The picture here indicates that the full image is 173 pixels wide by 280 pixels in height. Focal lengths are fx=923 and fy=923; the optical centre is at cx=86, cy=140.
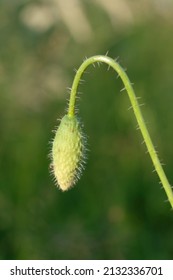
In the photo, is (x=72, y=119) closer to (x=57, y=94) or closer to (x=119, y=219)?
(x=119, y=219)

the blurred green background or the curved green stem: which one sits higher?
the blurred green background

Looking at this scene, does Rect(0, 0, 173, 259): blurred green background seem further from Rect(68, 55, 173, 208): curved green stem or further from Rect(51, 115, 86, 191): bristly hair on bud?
Rect(68, 55, 173, 208): curved green stem

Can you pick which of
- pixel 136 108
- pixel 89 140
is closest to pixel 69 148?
pixel 136 108

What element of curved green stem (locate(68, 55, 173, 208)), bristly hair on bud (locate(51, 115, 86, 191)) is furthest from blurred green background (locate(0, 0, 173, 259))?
curved green stem (locate(68, 55, 173, 208))

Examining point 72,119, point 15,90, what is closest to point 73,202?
point 15,90

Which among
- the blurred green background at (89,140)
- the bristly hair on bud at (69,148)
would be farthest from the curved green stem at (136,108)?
the blurred green background at (89,140)
